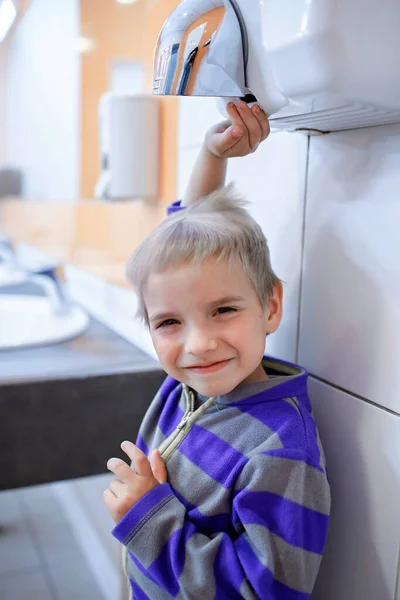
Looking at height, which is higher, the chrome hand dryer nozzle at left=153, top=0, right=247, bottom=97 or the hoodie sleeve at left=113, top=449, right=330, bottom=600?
the chrome hand dryer nozzle at left=153, top=0, right=247, bottom=97

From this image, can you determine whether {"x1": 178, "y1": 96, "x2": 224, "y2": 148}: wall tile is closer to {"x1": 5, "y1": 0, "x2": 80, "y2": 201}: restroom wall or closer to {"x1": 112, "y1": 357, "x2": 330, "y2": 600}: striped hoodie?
{"x1": 112, "y1": 357, "x2": 330, "y2": 600}: striped hoodie

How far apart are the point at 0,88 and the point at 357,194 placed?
2.19 m

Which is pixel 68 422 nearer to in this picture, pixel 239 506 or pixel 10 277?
pixel 239 506

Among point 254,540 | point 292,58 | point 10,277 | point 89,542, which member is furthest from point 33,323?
point 292,58

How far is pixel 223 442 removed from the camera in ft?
2.28

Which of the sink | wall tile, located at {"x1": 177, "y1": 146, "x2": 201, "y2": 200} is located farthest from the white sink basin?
wall tile, located at {"x1": 177, "y1": 146, "x2": 201, "y2": 200}

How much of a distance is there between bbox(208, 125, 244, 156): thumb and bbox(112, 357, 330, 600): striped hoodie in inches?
10.8

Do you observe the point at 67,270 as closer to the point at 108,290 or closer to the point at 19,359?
the point at 108,290

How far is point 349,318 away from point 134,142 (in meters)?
0.80

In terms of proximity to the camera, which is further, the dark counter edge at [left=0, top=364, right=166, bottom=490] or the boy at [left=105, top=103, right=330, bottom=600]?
the dark counter edge at [left=0, top=364, right=166, bottom=490]

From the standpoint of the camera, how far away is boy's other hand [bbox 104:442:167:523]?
67 centimetres

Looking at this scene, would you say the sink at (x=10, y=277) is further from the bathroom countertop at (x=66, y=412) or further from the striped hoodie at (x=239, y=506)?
the striped hoodie at (x=239, y=506)

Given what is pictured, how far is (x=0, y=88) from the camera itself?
8.16 feet

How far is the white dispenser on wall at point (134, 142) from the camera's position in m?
1.33
